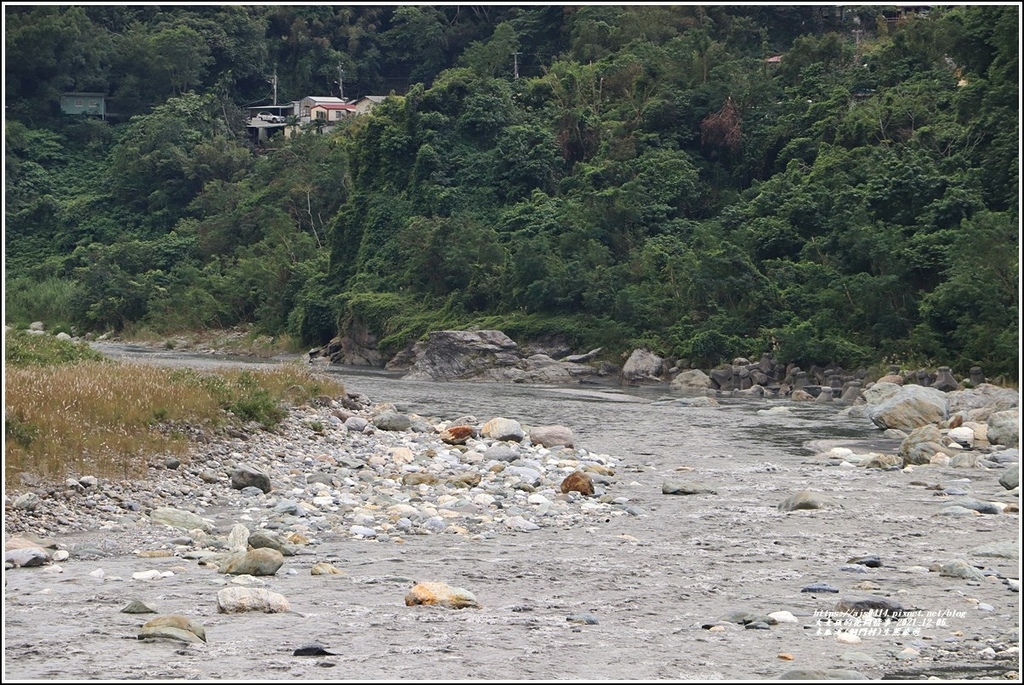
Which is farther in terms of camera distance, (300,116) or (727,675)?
(300,116)

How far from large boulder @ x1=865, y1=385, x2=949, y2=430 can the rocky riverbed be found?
4553mm

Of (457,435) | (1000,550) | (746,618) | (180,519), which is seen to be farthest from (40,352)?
(1000,550)

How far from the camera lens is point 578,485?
13141 millimetres

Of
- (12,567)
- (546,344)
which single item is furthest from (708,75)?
(12,567)

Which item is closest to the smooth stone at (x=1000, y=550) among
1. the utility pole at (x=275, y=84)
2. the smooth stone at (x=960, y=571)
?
the smooth stone at (x=960, y=571)

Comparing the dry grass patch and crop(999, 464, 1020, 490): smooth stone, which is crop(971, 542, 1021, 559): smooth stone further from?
the dry grass patch

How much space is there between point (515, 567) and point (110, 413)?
565 cm

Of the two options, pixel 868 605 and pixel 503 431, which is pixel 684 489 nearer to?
pixel 503 431

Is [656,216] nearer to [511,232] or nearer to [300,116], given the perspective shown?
[511,232]

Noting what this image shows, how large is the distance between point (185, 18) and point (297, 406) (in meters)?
49.8

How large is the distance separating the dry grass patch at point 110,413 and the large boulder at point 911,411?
10.0 metres

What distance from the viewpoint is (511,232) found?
43125mm

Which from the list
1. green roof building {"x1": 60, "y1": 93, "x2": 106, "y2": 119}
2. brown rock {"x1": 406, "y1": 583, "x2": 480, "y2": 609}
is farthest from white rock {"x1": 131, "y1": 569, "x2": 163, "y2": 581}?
green roof building {"x1": 60, "y1": 93, "x2": 106, "y2": 119}

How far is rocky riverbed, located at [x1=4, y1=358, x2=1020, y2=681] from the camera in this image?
6.48m
